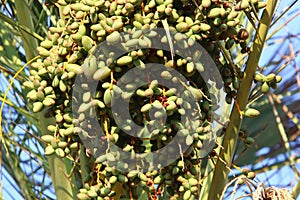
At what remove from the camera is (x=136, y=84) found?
1180mm

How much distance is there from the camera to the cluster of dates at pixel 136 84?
3.86 ft

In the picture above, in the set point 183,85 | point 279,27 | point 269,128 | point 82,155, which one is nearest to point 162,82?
point 183,85

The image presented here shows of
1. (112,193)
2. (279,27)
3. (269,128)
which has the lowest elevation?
(269,128)

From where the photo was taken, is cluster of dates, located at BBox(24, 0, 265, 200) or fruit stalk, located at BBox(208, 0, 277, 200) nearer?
cluster of dates, located at BBox(24, 0, 265, 200)

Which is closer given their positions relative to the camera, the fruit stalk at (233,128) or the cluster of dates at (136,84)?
the cluster of dates at (136,84)

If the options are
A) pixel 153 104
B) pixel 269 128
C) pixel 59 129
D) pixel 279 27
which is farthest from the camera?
pixel 269 128

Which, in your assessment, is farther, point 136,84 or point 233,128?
point 233,128

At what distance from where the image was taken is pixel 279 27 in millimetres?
1867

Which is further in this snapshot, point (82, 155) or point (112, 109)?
point (82, 155)

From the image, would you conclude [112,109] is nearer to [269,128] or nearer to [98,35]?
[98,35]

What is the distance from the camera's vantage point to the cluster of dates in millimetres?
1178

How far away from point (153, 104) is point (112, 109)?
86 millimetres

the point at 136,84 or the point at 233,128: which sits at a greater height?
the point at 136,84

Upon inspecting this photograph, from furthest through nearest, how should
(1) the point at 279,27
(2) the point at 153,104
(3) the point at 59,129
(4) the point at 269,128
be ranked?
1. (4) the point at 269,128
2. (1) the point at 279,27
3. (3) the point at 59,129
4. (2) the point at 153,104
